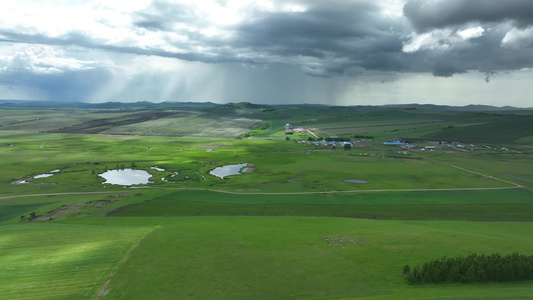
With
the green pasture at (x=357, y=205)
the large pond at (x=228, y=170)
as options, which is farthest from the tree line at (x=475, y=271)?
the large pond at (x=228, y=170)

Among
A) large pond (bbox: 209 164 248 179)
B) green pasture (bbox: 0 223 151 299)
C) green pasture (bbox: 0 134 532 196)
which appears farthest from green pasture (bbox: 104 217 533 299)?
large pond (bbox: 209 164 248 179)

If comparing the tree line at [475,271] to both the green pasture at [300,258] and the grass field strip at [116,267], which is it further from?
the grass field strip at [116,267]

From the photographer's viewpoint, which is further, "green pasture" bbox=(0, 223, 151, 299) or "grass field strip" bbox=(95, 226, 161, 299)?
"green pasture" bbox=(0, 223, 151, 299)

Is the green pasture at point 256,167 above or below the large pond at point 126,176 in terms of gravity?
above

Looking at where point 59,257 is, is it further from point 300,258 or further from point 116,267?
point 300,258

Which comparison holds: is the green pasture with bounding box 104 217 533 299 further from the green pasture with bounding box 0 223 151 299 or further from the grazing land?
the green pasture with bounding box 0 223 151 299

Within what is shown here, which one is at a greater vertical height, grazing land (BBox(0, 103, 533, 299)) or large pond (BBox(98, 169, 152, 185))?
grazing land (BBox(0, 103, 533, 299))

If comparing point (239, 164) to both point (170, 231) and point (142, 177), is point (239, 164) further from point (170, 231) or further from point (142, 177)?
point (170, 231)
